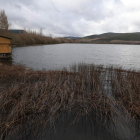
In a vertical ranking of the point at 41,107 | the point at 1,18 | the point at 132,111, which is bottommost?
the point at 132,111

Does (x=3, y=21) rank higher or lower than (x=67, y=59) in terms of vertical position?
higher

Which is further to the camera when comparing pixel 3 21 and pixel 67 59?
pixel 3 21

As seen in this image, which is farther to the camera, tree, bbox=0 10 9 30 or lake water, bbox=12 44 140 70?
tree, bbox=0 10 9 30

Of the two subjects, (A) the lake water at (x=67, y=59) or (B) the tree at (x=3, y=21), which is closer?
(A) the lake water at (x=67, y=59)

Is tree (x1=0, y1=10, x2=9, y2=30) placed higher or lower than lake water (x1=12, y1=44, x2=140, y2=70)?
higher

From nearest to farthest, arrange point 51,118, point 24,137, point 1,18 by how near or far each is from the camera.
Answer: point 24,137 → point 51,118 → point 1,18

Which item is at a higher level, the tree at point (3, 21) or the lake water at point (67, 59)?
the tree at point (3, 21)

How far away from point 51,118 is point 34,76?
4.64 m

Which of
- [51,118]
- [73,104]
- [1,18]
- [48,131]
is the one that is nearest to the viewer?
[48,131]

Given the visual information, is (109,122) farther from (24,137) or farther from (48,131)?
(24,137)

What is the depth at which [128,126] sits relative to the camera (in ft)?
14.3

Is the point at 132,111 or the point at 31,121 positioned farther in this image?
the point at 132,111

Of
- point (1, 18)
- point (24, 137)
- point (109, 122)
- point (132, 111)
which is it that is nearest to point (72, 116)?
point (109, 122)

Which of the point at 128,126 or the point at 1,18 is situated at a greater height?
the point at 1,18
